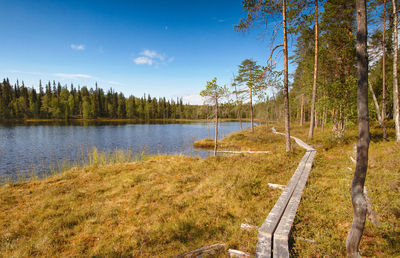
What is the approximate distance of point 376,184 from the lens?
6.23 m

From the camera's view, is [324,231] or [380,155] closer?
[324,231]

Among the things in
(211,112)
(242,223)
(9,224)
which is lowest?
(9,224)

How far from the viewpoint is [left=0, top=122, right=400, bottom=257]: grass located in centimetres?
438

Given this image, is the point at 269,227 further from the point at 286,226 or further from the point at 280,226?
the point at 286,226

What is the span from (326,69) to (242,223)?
1597 centimetres

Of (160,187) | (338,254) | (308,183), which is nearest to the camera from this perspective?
(338,254)

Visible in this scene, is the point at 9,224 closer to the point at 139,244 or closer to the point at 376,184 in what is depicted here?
the point at 139,244

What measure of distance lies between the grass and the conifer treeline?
225 feet

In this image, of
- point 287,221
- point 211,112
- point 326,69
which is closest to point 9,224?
point 287,221

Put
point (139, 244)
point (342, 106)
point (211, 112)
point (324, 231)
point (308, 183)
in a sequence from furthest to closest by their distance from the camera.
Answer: point (211, 112), point (342, 106), point (308, 183), point (139, 244), point (324, 231)

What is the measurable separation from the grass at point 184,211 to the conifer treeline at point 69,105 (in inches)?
2705

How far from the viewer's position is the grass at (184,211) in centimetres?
438

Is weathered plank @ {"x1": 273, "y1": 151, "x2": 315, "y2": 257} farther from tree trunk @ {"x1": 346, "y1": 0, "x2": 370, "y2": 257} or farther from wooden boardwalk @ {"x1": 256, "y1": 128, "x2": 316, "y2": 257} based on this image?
tree trunk @ {"x1": 346, "y1": 0, "x2": 370, "y2": 257}


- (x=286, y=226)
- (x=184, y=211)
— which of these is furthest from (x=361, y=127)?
(x=184, y=211)
